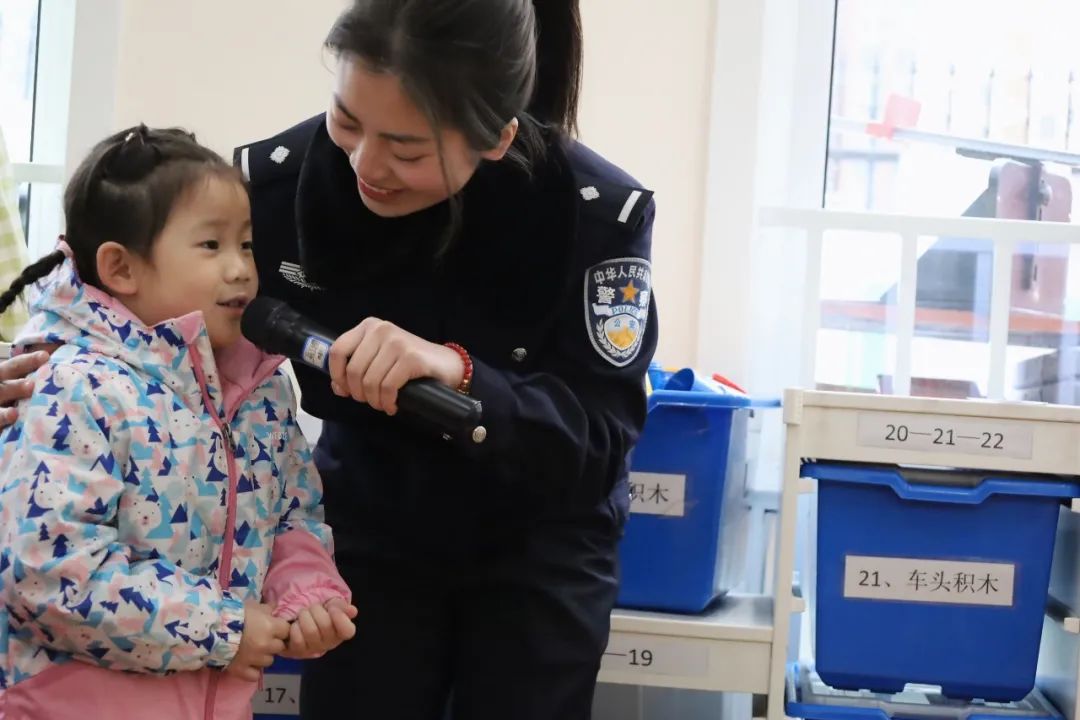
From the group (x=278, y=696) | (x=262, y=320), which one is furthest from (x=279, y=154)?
(x=278, y=696)

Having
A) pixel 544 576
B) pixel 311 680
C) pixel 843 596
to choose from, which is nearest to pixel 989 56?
pixel 843 596

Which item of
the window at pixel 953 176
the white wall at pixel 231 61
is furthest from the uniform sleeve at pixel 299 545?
the window at pixel 953 176

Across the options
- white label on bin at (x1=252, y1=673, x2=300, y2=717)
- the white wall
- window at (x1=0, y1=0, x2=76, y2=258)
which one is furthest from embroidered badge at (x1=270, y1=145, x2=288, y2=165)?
window at (x1=0, y1=0, x2=76, y2=258)

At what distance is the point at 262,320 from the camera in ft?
3.20

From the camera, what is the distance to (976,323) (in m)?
2.08

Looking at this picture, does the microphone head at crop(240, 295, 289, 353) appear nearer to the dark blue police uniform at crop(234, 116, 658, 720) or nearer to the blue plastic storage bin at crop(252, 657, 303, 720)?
the dark blue police uniform at crop(234, 116, 658, 720)

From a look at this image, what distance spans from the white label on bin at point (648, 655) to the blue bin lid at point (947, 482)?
262 mm

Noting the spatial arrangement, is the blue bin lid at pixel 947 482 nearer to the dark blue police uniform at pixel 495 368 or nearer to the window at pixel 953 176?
the dark blue police uniform at pixel 495 368

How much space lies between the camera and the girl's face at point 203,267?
3.39 feet

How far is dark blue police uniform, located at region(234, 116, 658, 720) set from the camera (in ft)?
3.54

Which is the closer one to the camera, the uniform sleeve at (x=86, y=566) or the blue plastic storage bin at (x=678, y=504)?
the uniform sleeve at (x=86, y=566)

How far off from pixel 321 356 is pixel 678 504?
711mm

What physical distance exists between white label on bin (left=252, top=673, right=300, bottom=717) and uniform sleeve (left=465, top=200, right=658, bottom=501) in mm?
579

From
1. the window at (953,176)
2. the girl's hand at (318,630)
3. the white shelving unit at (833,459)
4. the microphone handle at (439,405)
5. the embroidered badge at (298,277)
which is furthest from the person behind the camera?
the window at (953,176)
